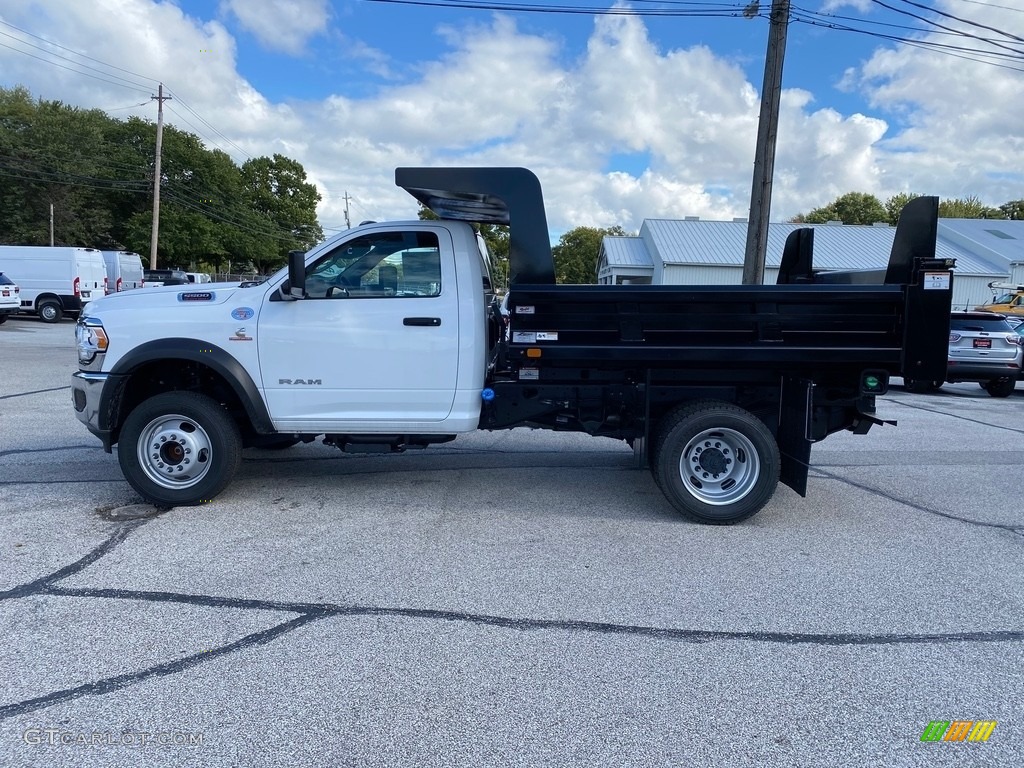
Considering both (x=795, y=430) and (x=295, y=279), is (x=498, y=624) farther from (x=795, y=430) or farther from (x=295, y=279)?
(x=795, y=430)

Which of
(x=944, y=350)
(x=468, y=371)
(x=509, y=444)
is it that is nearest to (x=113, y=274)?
(x=509, y=444)

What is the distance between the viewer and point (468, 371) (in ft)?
18.1

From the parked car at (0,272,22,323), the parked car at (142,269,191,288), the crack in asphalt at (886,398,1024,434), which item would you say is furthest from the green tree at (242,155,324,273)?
the crack in asphalt at (886,398,1024,434)

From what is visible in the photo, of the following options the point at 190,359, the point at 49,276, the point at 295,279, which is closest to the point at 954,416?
the point at 295,279

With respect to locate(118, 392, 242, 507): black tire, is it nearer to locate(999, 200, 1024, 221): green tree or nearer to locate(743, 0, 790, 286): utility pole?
locate(743, 0, 790, 286): utility pole

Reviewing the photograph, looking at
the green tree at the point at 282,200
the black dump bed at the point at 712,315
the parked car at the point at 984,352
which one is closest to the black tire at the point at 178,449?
the black dump bed at the point at 712,315

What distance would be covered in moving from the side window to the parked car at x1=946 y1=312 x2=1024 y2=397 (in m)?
11.8

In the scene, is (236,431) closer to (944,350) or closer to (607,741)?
(607,741)

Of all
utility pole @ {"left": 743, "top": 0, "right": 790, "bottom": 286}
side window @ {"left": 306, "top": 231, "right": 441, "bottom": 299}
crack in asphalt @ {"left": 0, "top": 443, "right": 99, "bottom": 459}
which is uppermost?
utility pole @ {"left": 743, "top": 0, "right": 790, "bottom": 286}

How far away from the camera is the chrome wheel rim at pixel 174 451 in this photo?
549cm

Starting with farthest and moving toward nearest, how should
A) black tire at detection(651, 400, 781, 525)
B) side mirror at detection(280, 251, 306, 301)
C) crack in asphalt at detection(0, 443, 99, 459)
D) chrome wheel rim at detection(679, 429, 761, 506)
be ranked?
crack in asphalt at detection(0, 443, 99, 459) → chrome wheel rim at detection(679, 429, 761, 506) → black tire at detection(651, 400, 781, 525) → side mirror at detection(280, 251, 306, 301)

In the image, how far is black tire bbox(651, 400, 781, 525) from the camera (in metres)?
5.37

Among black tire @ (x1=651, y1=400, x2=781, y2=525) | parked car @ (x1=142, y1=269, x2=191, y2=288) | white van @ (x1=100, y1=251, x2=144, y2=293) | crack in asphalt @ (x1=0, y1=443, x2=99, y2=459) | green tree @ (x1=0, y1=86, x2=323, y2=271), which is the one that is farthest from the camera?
green tree @ (x1=0, y1=86, x2=323, y2=271)

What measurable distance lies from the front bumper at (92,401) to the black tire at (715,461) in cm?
418
